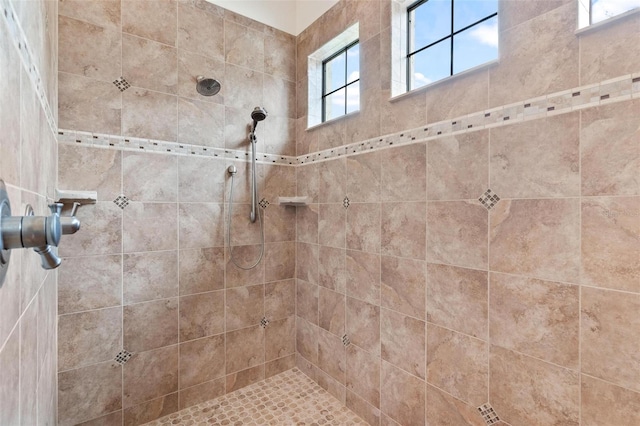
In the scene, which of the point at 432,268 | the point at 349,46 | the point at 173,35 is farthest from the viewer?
the point at 349,46

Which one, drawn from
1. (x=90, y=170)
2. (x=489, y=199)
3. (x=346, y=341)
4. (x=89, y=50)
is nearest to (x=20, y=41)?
(x=90, y=170)

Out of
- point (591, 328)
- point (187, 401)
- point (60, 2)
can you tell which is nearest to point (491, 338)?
point (591, 328)

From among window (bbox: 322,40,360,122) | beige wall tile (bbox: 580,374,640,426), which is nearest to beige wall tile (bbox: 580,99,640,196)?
beige wall tile (bbox: 580,374,640,426)

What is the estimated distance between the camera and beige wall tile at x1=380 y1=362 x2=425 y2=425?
1600 millimetres

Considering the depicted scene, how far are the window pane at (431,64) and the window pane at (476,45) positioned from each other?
0.05 m

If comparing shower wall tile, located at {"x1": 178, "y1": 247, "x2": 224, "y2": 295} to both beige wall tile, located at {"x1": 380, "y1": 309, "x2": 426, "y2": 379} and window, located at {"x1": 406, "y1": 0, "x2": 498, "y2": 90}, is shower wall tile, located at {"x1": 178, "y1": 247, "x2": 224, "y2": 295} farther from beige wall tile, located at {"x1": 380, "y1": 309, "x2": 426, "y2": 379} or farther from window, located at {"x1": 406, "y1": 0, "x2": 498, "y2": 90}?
window, located at {"x1": 406, "y1": 0, "x2": 498, "y2": 90}

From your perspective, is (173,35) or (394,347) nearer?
(394,347)

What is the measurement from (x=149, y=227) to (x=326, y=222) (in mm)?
1116

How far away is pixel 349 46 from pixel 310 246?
4.85ft

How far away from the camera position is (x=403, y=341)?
1680mm

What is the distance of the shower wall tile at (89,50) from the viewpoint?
1681mm

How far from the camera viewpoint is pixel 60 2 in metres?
1.67

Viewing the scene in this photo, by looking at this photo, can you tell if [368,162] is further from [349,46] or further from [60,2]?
[60,2]

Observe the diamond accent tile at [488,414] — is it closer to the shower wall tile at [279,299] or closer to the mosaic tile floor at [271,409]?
the mosaic tile floor at [271,409]
